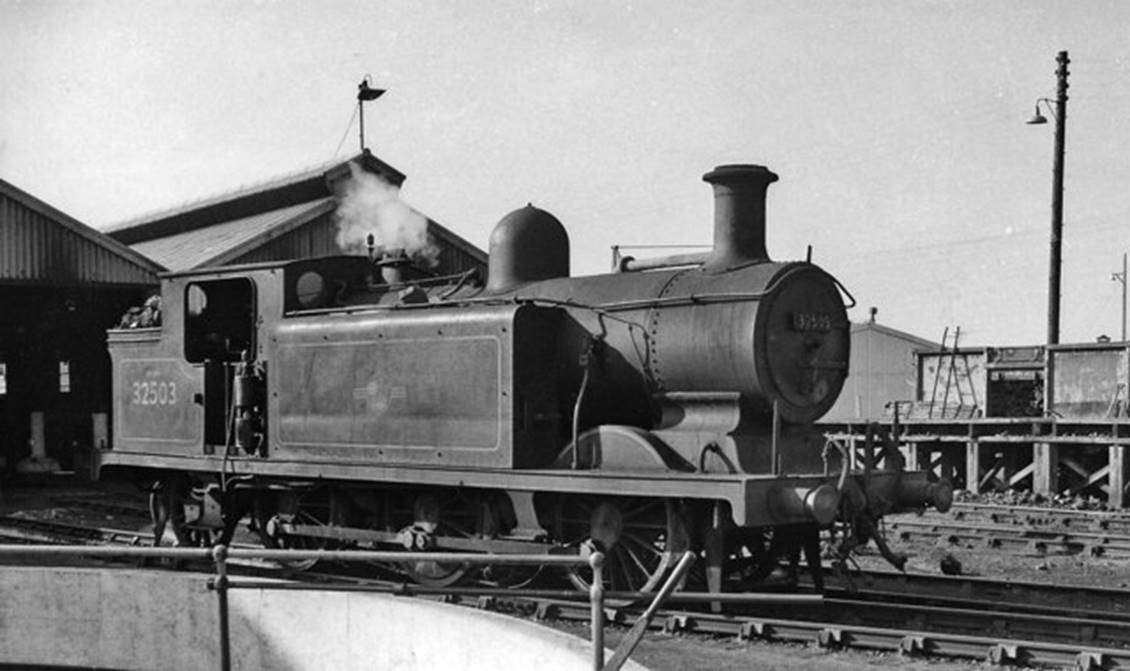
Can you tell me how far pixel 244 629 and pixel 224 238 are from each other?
1956 cm

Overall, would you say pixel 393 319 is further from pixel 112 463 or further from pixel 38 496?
pixel 38 496

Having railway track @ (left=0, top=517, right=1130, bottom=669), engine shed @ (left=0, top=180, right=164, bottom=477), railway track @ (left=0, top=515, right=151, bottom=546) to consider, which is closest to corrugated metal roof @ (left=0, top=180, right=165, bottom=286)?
engine shed @ (left=0, top=180, right=164, bottom=477)

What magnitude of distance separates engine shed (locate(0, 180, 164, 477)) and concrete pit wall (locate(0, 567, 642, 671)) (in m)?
14.6

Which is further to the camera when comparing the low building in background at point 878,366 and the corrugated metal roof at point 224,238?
the low building in background at point 878,366

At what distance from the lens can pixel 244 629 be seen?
605 centimetres

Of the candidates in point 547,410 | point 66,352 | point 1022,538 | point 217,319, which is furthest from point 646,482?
point 66,352

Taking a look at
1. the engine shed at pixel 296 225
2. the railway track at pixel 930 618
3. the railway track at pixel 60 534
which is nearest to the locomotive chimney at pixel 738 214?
the railway track at pixel 930 618

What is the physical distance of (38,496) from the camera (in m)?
19.1

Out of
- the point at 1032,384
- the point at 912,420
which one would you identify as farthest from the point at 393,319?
the point at 1032,384

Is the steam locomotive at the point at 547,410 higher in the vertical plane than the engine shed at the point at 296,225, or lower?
lower

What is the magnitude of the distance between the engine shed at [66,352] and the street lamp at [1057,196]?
57.3ft

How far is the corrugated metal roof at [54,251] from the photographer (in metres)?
19.4

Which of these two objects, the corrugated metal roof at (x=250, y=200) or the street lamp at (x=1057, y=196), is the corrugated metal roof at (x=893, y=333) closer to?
the street lamp at (x=1057, y=196)

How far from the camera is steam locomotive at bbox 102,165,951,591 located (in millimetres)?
8305
